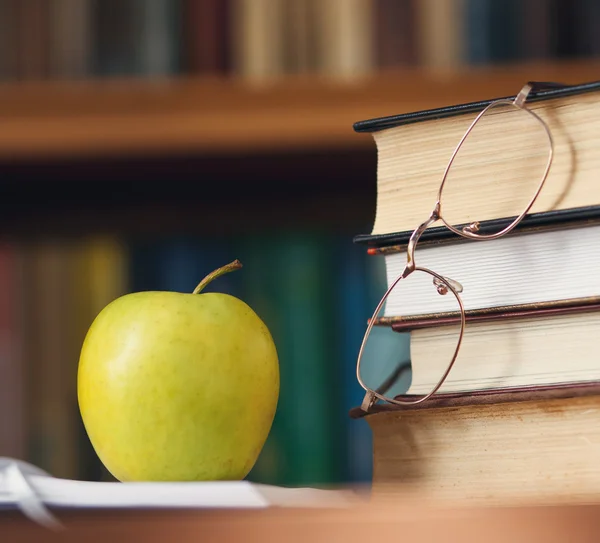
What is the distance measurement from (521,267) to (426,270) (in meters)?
0.05

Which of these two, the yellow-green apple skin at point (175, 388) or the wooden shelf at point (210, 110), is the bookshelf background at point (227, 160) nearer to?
the wooden shelf at point (210, 110)

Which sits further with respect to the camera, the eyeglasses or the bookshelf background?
the bookshelf background

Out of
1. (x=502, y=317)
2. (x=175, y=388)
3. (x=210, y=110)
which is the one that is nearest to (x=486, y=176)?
(x=502, y=317)

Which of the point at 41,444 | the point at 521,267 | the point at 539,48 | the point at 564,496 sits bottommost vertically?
the point at 41,444

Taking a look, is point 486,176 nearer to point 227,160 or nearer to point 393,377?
point 393,377

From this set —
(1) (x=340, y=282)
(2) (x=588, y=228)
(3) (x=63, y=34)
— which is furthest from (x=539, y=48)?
(2) (x=588, y=228)

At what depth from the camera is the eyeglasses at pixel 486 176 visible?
0.46 meters

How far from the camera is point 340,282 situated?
1159mm

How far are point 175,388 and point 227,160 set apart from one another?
0.68m

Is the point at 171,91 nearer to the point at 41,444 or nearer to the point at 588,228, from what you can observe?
the point at 41,444

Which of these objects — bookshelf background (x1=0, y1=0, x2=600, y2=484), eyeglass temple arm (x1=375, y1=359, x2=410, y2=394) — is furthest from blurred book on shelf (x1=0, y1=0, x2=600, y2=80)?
eyeglass temple arm (x1=375, y1=359, x2=410, y2=394)

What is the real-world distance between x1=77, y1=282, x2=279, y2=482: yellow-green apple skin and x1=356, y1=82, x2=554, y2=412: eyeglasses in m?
0.07

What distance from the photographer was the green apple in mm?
468

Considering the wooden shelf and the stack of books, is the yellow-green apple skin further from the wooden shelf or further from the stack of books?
the wooden shelf
